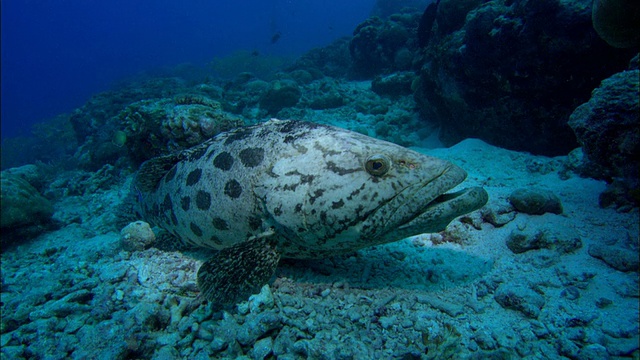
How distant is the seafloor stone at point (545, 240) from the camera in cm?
298

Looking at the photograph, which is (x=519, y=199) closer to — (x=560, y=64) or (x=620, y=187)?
(x=620, y=187)

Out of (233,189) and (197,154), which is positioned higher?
(197,154)

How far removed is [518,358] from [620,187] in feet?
8.06

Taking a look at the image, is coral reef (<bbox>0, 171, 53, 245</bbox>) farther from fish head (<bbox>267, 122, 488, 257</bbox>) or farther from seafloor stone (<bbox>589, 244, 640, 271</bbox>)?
seafloor stone (<bbox>589, 244, 640, 271</bbox>)

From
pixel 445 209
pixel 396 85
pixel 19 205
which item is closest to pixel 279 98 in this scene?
pixel 396 85

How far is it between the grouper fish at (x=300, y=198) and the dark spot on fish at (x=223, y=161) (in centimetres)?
1

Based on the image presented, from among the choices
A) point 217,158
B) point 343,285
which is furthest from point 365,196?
point 217,158

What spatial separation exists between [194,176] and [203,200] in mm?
384

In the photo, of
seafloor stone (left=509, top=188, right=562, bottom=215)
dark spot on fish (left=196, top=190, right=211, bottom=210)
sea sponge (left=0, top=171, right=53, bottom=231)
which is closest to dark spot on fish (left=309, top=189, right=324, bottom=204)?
dark spot on fish (left=196, top=190, right=211, bottom=210)

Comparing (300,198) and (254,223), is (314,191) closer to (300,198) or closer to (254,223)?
(300,198)

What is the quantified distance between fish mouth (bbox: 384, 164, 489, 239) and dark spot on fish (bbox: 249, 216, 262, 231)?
4.32 ft

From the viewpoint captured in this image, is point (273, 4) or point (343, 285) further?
point (273, 4)

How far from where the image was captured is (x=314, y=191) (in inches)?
106

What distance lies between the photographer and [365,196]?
8.38ft
